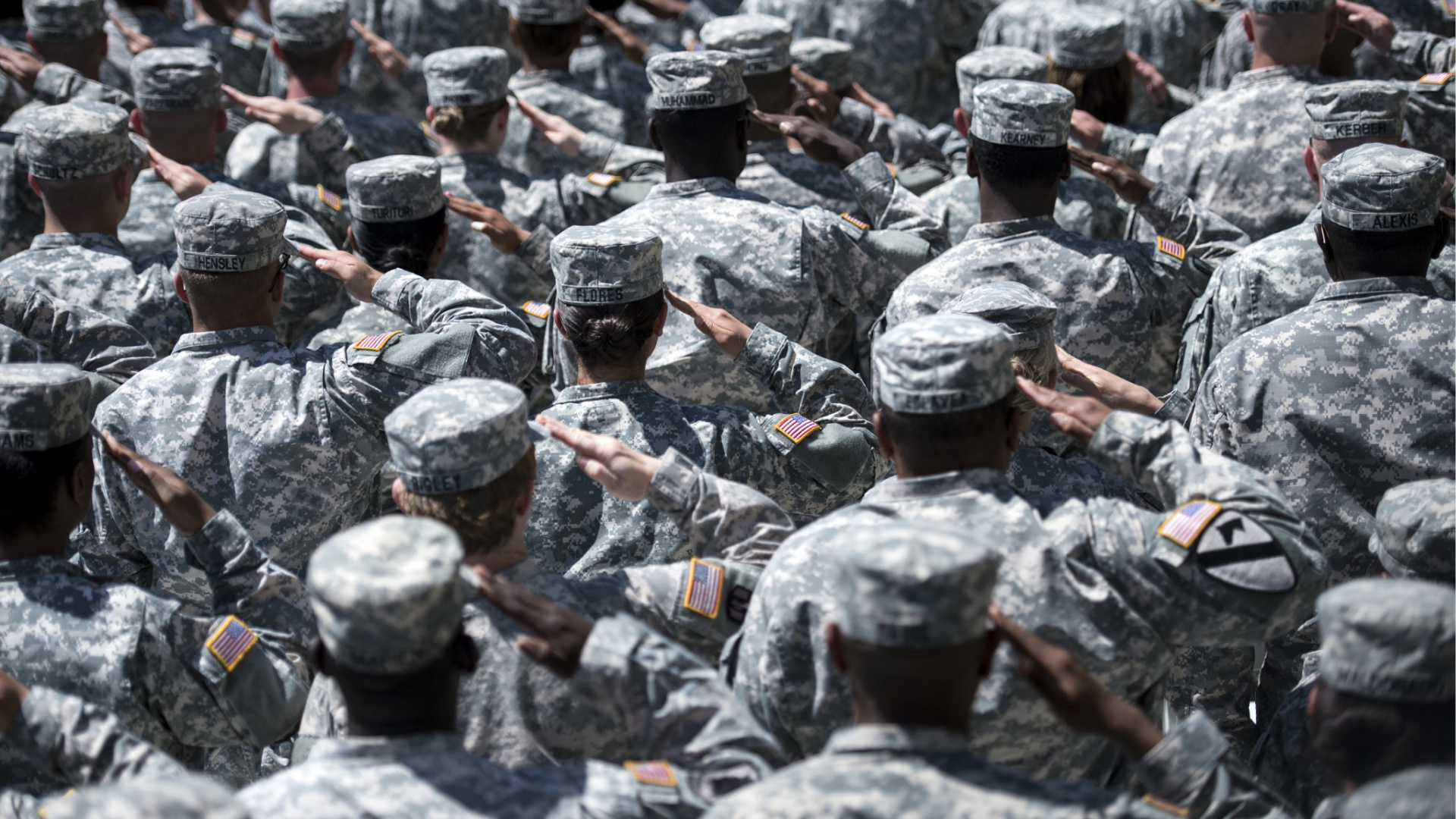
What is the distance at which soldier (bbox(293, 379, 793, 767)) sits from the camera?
11.7 ft

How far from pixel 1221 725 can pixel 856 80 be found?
21.6ft

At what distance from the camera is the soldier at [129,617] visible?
3.75 m

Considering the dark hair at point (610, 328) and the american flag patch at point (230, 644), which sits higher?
the dark hair at point (610, 328)

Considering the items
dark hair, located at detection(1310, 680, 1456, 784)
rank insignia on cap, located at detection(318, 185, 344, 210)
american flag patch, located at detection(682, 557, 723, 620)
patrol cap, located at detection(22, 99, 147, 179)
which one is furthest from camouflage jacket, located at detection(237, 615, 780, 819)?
rank insignia on cap, located at detection(318, 185, 344, 210)

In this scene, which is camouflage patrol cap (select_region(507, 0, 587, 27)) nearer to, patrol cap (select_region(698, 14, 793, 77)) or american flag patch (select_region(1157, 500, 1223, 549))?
patrol cap (select_region(698, 14, 793, 77))

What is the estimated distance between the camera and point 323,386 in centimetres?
489

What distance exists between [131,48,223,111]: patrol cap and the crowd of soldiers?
23 millimetres

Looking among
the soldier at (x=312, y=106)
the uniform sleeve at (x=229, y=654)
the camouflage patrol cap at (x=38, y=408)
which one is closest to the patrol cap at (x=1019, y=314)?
the uniform sleeve at (x=229, y=654)

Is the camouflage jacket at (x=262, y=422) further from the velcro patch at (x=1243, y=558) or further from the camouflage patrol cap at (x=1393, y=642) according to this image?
the camouflage patrol cap at (x=1393, y=642)

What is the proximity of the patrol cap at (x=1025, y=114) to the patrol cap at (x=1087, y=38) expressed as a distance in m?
1.81

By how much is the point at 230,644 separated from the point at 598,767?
122 cm

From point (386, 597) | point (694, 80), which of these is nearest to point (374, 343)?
point (694, 80)

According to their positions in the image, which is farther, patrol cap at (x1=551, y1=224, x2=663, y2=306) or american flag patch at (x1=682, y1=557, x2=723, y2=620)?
patrol cap at (x1=551, y1=224, x2=663, y2=306)

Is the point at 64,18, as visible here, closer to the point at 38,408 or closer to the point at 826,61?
the point at 826,61
